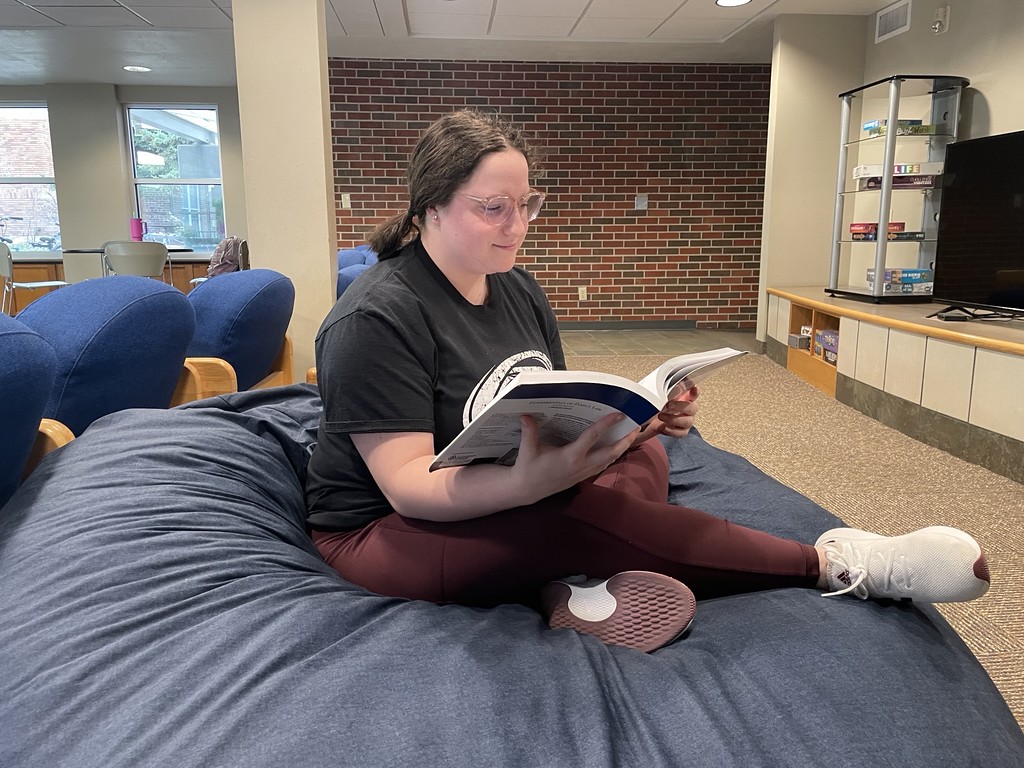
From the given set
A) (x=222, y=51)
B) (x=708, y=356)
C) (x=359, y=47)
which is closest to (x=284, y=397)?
(x=708, y=356)

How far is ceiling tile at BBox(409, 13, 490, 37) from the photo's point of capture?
5.25 metres

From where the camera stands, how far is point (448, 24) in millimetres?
5480

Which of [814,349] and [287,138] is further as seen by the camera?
[814,349]

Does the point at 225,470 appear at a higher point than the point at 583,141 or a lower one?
lower

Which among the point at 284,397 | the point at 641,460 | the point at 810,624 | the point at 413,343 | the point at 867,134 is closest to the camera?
the point at 810,624

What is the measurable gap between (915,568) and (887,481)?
1.92m

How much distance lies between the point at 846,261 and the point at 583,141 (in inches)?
103

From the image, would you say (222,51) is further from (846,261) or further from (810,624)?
(810,624)

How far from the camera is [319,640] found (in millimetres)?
864

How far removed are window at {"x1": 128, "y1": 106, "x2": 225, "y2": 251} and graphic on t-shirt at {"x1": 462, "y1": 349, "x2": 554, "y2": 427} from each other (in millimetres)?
8203

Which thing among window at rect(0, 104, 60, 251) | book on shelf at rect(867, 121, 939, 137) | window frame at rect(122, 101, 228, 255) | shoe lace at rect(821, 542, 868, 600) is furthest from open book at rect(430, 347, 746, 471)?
window at rect(0, 104, 60, 251)

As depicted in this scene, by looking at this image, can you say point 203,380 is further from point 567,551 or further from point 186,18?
point 186,18

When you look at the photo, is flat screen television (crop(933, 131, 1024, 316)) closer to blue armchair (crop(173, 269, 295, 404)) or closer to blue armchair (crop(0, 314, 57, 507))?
blue armchair (crop(173, 269, 295, 404))

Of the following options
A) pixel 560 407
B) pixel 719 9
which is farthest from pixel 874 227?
pixel 560 407
